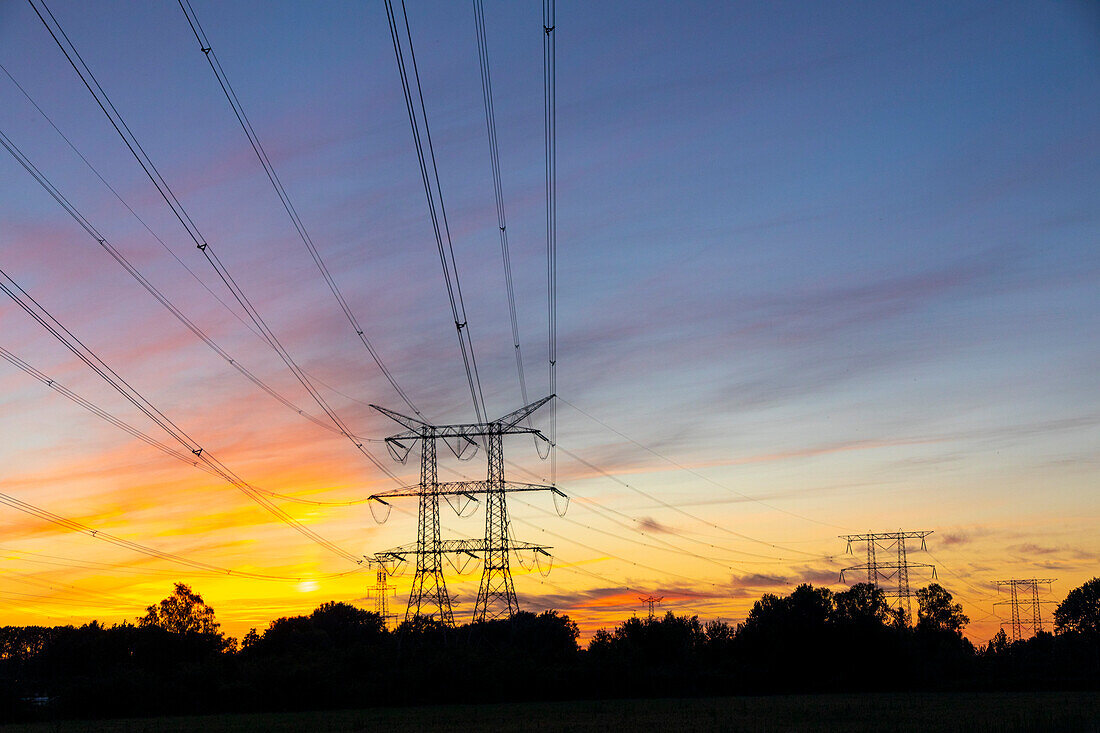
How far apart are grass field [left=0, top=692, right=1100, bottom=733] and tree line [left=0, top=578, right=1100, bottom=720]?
589cm

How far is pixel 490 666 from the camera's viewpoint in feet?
280

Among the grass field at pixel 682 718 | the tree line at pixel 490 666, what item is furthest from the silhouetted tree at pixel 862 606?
the grass field at pixel 682 718

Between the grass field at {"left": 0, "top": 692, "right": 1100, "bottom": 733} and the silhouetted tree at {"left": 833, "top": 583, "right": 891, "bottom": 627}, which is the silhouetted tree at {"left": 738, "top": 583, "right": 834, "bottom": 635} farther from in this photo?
the grass field at {"left": 0, "top": 692, "right": 1100, "bottom": 733}

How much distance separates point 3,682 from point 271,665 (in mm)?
21125

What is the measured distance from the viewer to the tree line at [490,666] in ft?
272

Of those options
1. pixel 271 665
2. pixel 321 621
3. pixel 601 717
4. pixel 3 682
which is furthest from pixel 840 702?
pixel 321 621

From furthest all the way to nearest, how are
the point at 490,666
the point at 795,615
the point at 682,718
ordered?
the point at 795,615 → the point at 490,666 → the point at 682,718

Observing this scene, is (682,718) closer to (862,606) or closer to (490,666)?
(490,666)

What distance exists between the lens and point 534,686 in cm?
8775

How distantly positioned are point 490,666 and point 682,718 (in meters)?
29.2

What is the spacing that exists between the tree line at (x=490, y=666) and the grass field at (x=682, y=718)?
19.3ft

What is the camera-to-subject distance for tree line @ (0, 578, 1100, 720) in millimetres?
83000

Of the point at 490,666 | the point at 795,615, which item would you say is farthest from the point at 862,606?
the point at 490,666

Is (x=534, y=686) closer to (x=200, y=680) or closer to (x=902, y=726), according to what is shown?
(x=200, y=680)
